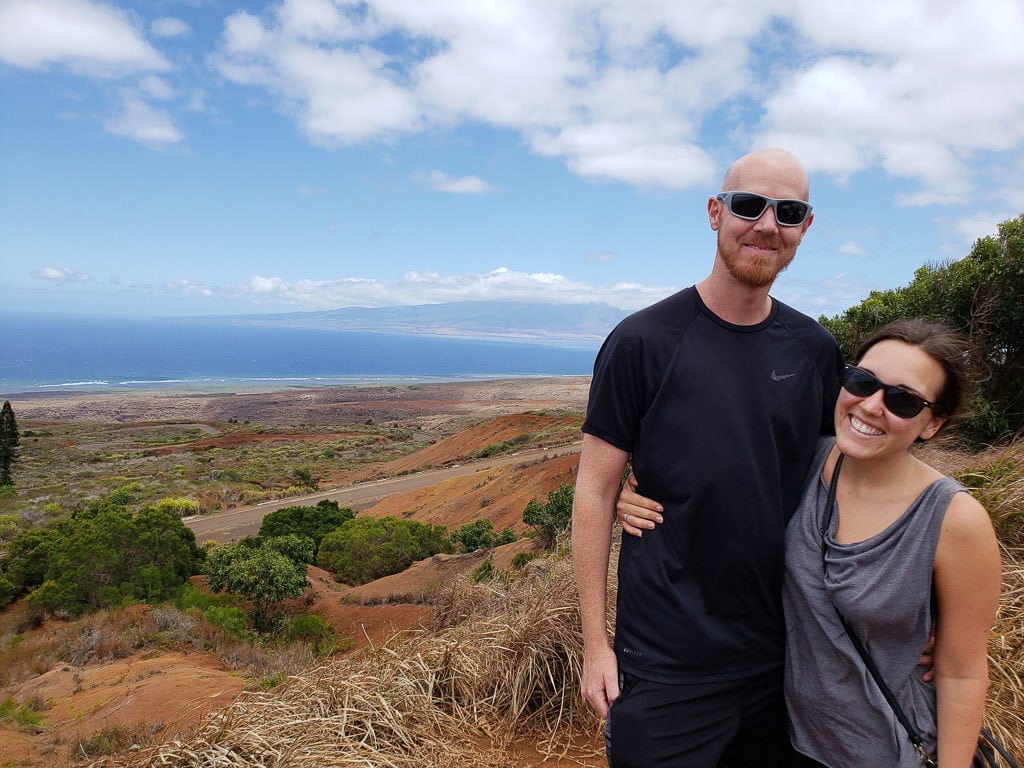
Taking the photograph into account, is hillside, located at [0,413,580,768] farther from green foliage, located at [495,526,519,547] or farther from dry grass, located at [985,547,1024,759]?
dry grass, located at [985,547,1024,759]

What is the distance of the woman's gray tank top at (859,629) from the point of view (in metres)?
1.60

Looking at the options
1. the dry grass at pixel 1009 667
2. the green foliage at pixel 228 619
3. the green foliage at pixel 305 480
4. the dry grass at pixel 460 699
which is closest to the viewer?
the dry grass at pixel 1009 667

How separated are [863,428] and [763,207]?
678 millimetres

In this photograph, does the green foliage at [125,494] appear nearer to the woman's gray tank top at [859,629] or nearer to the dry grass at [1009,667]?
the dry grass at [1009,667]

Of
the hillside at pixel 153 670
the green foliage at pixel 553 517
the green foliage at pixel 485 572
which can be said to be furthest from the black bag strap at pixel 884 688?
the green foliage at pixel 553 517

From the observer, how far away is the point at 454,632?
4.74 m

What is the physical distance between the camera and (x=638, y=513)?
1997mm

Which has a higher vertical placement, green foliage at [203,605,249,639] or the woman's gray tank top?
the woman's gray tank top

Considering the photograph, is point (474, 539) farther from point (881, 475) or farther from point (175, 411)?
point (175, 411)

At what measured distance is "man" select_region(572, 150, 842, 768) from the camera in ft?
6.16

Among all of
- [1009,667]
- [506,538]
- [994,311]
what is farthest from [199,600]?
[994,311]

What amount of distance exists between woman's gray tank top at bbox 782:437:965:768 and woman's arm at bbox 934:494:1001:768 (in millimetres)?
31

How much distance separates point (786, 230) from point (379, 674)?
3.48 m

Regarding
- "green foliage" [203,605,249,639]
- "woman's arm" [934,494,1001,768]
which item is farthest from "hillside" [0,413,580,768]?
"woman's arm" [934,494,1001,768]
